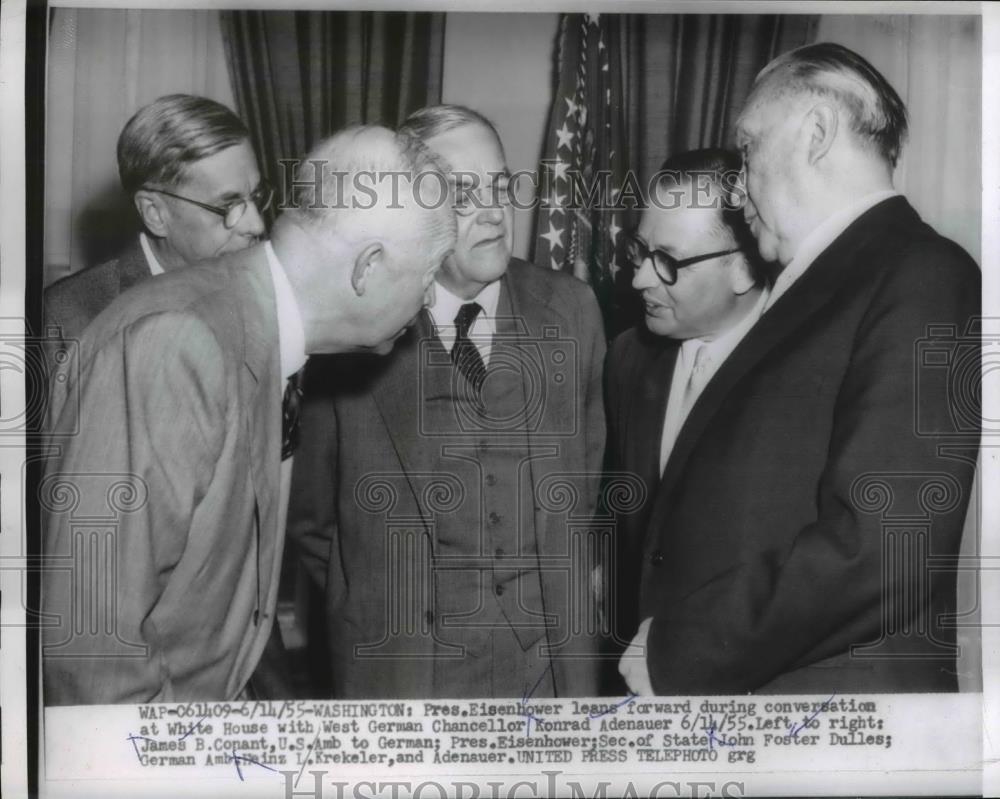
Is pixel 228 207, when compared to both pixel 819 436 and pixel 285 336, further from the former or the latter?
pixel 819 436

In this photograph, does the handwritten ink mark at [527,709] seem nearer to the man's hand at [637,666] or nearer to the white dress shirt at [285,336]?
the man's hand at [637,666]

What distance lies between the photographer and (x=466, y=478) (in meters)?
3.22

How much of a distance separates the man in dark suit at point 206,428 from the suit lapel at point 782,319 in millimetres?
863

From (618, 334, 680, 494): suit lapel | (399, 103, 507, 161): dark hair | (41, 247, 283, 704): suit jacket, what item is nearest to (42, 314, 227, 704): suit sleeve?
(41, 247, 283, 704): suit jacket

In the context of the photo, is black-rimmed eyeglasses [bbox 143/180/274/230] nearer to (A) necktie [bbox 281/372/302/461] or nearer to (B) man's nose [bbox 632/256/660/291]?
(A) necktie [bbox 281/372/302/461]

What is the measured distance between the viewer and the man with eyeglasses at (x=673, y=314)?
3.22m

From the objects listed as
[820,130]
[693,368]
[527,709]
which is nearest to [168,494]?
[527,709]

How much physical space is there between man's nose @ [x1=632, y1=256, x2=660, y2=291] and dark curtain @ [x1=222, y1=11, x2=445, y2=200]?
2.47 feet

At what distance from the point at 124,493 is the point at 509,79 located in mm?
1609

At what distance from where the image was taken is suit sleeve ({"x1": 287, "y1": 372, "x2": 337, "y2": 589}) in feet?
10.5

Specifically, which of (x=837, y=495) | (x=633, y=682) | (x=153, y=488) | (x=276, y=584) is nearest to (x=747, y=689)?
(x=633, y=682)

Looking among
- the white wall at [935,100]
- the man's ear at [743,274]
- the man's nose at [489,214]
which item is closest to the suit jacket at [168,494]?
the man's nose at [489,214]

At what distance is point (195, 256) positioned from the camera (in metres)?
3.21

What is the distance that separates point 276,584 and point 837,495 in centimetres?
161
